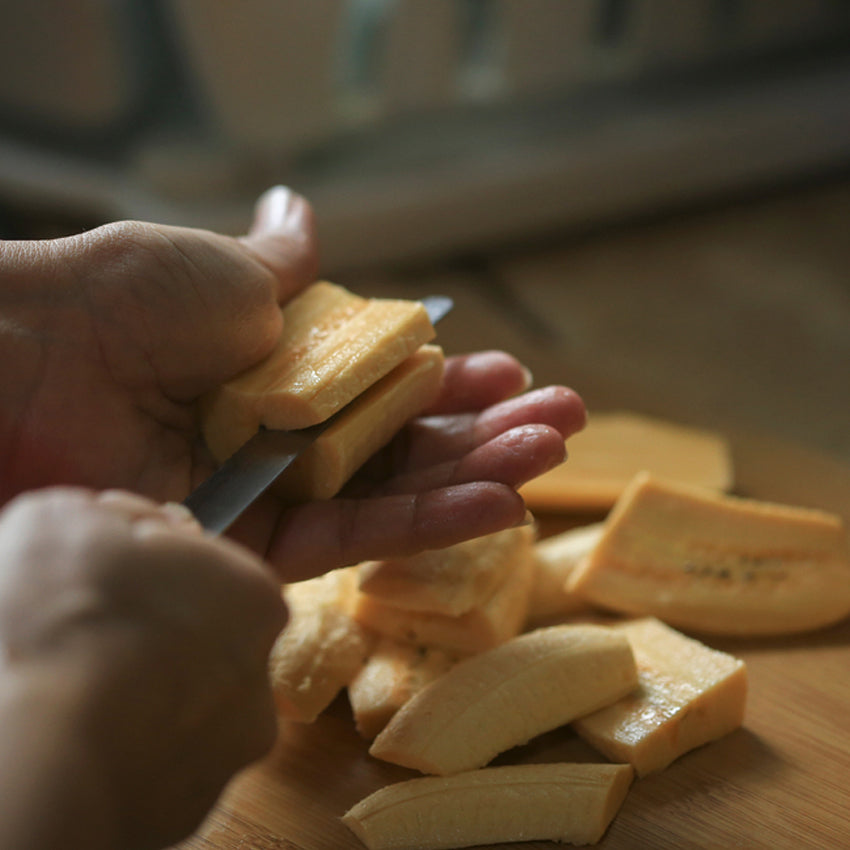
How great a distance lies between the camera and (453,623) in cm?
114

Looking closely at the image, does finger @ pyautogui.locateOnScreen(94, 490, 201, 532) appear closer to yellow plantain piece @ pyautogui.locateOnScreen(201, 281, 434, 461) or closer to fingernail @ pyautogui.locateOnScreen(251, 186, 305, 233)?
yellow plantain piece @ pyautogui.locateOnScreen(201, 281, 434, 461)

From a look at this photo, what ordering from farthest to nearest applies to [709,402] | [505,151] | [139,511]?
[505,151], [709,402], [139,511]

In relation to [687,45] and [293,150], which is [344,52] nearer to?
[293,150]

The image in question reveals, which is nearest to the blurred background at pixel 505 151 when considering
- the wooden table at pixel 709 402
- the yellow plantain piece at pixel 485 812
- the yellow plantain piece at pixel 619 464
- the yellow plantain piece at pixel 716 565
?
the wooden table at pixel 709 402

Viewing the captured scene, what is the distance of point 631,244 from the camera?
233cm

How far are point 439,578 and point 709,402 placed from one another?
0.80m

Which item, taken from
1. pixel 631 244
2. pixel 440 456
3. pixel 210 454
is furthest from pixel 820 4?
pixel 210 454

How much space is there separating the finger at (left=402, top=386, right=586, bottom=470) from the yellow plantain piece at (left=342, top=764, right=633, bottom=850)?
1.16 ft

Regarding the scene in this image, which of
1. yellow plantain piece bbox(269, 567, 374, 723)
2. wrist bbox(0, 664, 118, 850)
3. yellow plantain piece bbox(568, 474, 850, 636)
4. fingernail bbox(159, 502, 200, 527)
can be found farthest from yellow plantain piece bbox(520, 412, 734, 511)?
wrist bbox(0, 664, 118, 850)

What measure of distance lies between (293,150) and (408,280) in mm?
374

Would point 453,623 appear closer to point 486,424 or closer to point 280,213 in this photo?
point 486,424

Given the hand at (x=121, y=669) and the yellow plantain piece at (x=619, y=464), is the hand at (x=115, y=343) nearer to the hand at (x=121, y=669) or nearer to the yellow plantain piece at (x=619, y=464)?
the hand at (x=121, y=669)

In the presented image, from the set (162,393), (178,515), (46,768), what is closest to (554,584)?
(162,393)

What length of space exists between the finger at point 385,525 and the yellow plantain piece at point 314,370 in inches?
4.1
